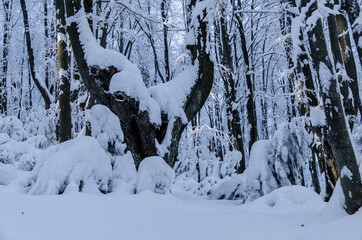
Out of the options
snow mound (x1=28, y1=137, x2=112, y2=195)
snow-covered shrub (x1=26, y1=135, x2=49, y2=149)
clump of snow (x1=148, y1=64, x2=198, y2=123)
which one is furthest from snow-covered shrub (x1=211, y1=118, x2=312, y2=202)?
snow-covered shrub (x1=26, y1=135, x2=49, y2=149)

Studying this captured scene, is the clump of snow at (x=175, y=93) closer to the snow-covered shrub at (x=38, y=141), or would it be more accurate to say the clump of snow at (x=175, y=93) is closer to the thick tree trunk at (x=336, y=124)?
the thick tree trunk at (x=336, y=124)

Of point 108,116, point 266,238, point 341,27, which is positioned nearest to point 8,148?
point 108,116

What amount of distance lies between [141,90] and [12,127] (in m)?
7.43

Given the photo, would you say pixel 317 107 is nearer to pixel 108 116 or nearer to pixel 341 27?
pixel 341 27

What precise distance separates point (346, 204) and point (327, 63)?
1.52 metres

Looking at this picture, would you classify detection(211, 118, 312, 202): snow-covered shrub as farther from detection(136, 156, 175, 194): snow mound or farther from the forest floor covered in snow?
the forest floor covered in snow

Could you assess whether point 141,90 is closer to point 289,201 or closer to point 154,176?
point 154,176

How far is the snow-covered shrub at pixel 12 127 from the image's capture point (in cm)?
1024

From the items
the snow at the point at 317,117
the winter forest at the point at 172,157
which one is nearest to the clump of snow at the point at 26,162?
the winter forest at the point at 172,157

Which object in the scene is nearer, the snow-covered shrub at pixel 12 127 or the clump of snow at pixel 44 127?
the clump of snow at pixel 44 127

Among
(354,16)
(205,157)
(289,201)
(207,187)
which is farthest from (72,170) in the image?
(205,157)

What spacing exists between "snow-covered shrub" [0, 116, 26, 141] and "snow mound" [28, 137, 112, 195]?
6.13 m

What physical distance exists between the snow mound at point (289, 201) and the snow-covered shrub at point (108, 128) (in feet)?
10.4

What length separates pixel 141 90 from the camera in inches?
224
